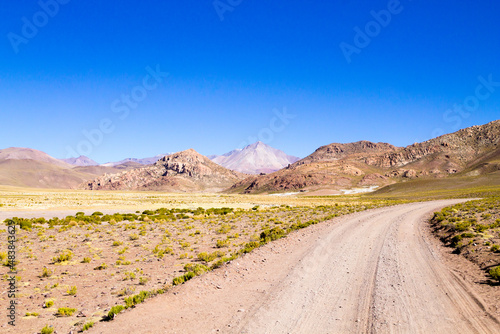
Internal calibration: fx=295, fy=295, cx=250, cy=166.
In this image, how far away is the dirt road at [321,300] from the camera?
8031 mm

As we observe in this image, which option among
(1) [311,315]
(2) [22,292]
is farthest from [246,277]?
(2) [22,292]

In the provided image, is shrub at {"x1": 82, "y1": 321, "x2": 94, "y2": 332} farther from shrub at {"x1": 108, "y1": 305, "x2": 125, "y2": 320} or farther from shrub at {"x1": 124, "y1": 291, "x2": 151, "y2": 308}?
shrub at {"x1": 124, "y1": 291, "x2": 151, "y2": 308}

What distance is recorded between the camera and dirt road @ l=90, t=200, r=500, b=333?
26.3 ft

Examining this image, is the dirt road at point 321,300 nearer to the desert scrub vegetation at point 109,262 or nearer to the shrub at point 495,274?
the shrub at point 495,274

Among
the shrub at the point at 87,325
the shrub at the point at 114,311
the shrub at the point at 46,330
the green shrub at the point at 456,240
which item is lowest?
the shrub at the point at 46,330

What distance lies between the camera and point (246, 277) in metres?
12.4

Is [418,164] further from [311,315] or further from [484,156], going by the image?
[311,315]

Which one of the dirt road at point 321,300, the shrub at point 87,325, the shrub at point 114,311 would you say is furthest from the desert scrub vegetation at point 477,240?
the shrub at point 87,325

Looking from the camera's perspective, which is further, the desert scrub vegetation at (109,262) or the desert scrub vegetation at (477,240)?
the desert scrub vegetation at (477,240)

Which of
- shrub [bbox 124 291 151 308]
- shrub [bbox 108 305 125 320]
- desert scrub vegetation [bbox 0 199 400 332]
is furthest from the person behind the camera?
desert scrub vegetation [bbox 0 199 400 332]

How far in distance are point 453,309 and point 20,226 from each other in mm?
33379

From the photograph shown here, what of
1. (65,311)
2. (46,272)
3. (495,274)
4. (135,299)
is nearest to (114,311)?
(135,299)

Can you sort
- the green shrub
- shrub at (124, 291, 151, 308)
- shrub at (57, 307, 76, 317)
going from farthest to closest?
the green shrub < shrub at (124, 291, 151, 308) < shrub at (57, 307, 76, 317)

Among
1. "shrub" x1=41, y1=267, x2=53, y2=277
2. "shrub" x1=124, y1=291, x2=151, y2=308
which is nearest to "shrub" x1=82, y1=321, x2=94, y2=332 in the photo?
"shrub" x1=124, y1=291, x2=151, y2=308
